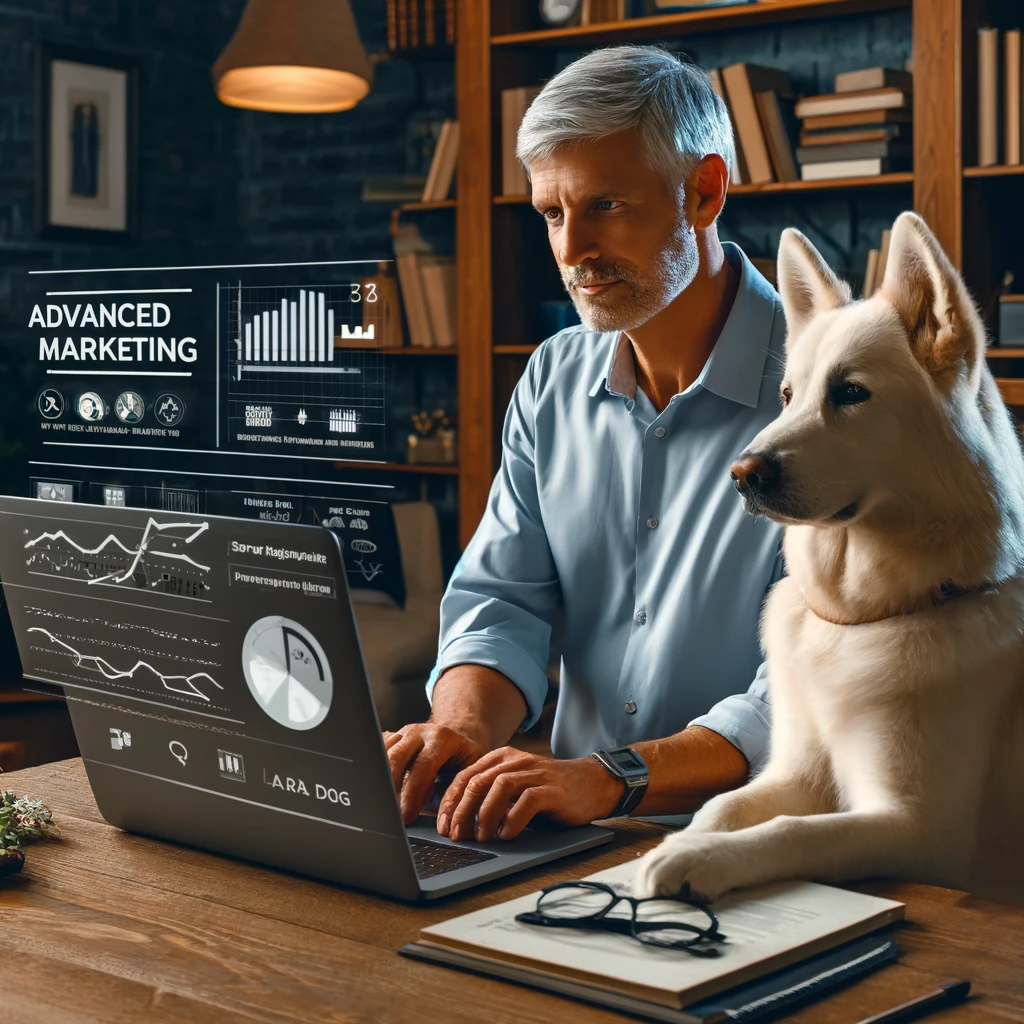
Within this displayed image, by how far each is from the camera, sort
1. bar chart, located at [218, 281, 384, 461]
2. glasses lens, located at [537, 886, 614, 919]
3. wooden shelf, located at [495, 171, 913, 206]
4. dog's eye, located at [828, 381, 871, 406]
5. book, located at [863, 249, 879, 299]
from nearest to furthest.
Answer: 1. glasses lens, located at [537, 886, 614, 919]
2. dog's eye, located at [828, 381, 871, 406]
3. bar chart, located at [218, 281, 384, 461]
4. wooden shelf, located at [495, 171, 913, 206]
5. book, located at [863, 249, 879, 299]

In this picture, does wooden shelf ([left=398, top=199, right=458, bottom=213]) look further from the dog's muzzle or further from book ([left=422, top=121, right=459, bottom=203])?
the dog's muzzle

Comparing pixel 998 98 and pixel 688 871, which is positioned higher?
pixel 998 98

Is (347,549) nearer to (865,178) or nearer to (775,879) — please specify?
(775,879)

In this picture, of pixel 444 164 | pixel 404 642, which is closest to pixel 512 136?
pixel 444 164

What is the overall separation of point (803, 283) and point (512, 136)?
260cm

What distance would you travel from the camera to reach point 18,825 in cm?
115

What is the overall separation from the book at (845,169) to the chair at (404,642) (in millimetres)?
1455

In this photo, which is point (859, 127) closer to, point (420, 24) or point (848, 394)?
point (420, 24)

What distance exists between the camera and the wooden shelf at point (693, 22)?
3.30m

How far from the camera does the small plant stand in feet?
3.51

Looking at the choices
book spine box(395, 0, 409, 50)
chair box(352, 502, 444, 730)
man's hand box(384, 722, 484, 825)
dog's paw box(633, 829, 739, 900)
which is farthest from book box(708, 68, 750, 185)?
dog's paw box(633, 829, 739, 900)

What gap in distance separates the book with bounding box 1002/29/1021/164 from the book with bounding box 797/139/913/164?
0.27 m

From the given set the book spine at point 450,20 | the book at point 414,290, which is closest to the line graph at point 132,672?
the book at point 414,290

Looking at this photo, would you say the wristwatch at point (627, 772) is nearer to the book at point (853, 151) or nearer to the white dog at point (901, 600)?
the white dog at point (901, 600)
